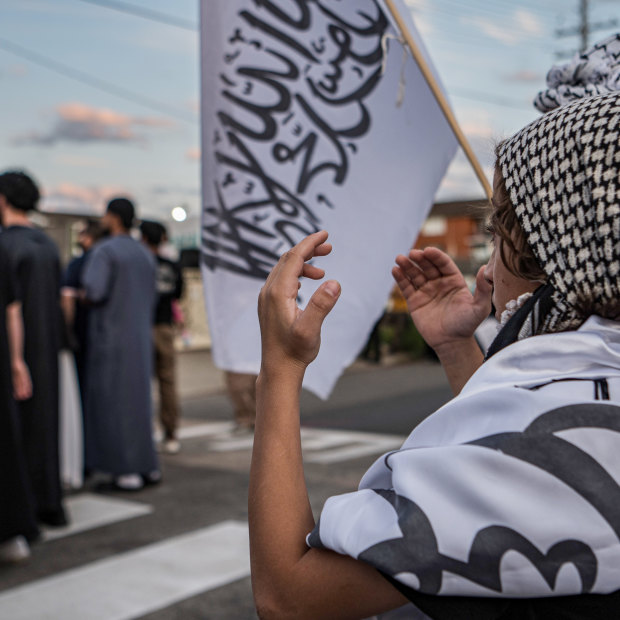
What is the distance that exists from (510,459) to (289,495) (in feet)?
0.93

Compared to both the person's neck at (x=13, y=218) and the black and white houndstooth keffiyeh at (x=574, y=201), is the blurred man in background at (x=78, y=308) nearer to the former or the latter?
the person's neck at (x=13, y=218)

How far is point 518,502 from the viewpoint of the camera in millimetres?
810

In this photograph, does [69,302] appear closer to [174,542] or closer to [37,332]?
[37,332]

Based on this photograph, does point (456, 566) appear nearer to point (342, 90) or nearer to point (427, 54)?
point (427, 54)

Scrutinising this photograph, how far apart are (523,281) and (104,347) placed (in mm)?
4551

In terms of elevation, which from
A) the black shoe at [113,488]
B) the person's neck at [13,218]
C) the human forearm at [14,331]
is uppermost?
the person's neck at [13,218]

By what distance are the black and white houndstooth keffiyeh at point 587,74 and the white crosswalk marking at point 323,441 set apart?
4.83 metres

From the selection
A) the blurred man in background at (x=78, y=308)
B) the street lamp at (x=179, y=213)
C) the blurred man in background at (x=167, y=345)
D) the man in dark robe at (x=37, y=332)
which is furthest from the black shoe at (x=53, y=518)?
the street lamp at (x=179, y=213)

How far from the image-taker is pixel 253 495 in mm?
984

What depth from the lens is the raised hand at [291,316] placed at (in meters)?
1.01

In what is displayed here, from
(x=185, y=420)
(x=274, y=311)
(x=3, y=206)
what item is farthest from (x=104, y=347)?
(x=274, y=311)


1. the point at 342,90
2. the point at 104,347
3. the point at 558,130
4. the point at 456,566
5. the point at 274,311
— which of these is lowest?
the point at 104,347

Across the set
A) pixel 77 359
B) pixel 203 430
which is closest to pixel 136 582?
pixel 77 359

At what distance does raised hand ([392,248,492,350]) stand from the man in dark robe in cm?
310
